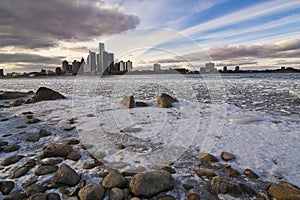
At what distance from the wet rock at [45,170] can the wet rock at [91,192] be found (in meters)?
1.07

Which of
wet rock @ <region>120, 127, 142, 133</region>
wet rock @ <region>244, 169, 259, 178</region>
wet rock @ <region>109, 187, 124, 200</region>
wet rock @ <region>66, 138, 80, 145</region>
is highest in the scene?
wet rock @ <region>120, 127, 142, 133</region>

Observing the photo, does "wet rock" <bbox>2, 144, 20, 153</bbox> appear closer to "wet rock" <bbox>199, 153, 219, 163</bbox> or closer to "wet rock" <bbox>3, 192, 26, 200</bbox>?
"wet rock" <bbox>3, 192, 26, 200</bbox>

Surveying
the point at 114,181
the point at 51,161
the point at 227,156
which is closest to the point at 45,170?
the point at 51,161

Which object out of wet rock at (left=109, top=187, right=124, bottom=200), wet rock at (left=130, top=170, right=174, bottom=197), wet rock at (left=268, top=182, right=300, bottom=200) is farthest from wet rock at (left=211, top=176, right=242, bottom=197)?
wet rock at (left=109, top=187, right=124, bottom=200)

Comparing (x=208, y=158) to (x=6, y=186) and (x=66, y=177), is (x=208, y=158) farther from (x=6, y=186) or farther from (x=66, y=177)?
(x=6, y=186)

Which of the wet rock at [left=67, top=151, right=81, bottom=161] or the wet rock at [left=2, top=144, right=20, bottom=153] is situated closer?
the wet rock at [left=67, top=151, right=81, bottom=161]

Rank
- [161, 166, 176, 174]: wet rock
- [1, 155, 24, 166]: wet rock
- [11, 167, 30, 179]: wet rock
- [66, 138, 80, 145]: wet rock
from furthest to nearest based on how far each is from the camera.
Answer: [66, 138, 80, 145]: wet rock < [1, 155, 24, 166]: wet rock < [161, 166, 176, 174]: wet rock < [11, 167, 30, 179]: wet rock

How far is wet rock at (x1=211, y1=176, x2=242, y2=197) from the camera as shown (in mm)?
3264

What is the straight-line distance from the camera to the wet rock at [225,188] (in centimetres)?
326

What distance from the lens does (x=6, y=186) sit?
345 cm

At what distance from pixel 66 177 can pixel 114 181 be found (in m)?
0.89

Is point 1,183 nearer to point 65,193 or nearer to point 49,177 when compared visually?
point 49,177

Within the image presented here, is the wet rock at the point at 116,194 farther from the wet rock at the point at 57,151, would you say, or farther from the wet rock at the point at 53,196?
the wet rock at the point at 57,151

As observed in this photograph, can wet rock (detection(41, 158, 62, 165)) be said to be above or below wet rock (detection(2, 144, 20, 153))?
below
